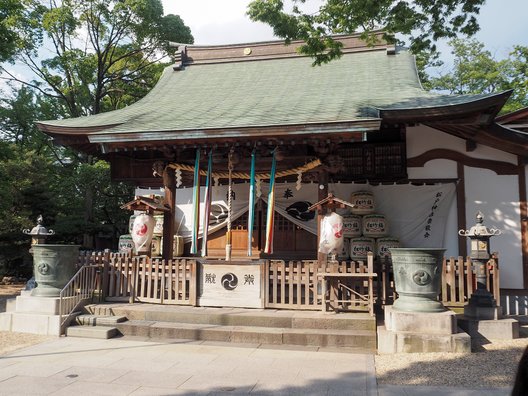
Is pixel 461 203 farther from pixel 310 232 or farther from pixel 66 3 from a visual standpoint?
pixel 66 3

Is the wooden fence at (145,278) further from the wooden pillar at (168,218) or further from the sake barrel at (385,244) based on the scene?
the sake barrel at (385,244)

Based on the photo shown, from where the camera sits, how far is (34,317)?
733 centimetres

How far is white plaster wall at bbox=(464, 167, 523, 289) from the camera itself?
356 inches

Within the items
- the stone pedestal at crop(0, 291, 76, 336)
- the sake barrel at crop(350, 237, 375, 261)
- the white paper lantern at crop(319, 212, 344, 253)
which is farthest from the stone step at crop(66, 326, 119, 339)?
the sake barrel at crop(350, 237, 375, 261)

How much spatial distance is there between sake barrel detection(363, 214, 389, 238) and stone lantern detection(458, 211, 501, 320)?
2.26 meters

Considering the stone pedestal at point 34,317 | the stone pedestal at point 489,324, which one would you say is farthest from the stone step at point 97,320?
the stone pedestal at point 489,324

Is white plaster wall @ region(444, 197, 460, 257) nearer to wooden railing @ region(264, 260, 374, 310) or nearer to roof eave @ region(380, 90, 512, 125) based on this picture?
roof eave @ region(380, 90, 512, 125)

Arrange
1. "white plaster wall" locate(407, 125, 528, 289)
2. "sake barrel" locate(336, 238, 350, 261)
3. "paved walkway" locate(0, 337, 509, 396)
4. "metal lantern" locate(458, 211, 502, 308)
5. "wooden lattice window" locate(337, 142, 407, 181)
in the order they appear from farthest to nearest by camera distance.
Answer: "sake barrel" locate(336, 238, 350, 261), "wooden lattice window" locate(337, 142, 407, 181), "white plaster wall" locate(407, 125, 528, 289), "metal lantern" locate(458, 211, 502, 308), "paved walkway" locate(0, 337, 509, 396)

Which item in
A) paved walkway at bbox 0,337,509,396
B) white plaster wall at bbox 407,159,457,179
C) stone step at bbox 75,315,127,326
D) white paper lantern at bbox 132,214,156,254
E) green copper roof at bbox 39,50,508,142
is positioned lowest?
paved walkway at bbox 0,337,509,396

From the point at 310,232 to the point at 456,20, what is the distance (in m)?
5.66

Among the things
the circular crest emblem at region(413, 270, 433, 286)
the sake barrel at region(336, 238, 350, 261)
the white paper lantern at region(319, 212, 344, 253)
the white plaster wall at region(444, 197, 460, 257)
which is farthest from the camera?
the sake barrel at region(336, 238, 350, 261)

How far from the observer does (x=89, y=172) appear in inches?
650

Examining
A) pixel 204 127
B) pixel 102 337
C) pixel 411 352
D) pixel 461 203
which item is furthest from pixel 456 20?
pixel 102 337

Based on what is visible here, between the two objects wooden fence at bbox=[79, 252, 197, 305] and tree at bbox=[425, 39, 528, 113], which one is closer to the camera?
wooden fence at bbox=[79, 252, 197, 305]
